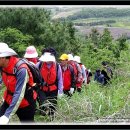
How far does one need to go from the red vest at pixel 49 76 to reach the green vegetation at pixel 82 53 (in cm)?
42

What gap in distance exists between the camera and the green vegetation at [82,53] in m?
5.46

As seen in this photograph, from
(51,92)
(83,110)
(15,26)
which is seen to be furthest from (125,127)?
(15,26)

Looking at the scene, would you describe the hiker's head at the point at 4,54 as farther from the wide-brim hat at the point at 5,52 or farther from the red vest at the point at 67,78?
the red vest at the point at 67,78

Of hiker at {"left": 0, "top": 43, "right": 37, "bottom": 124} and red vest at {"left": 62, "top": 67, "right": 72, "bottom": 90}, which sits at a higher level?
hiker at {"left": 0, "top": 43, "right": 37, "bottom": 124}

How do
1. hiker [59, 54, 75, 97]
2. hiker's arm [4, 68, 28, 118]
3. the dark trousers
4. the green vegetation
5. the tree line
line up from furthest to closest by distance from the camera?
1. the tree line
2. hiker [59, 54, 75, 97]
3. the green vegetation
4. the dark trousers
5. hiker's arm [4, 68, 28, 118]

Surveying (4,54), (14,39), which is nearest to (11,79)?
(4,54)

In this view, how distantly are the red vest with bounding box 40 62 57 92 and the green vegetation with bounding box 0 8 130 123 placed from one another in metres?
0.42

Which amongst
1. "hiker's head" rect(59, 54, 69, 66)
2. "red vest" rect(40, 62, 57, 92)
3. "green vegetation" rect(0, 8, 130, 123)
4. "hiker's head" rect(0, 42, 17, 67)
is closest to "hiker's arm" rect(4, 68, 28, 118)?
"hiker's head" rect(0, 42, 17, 67)

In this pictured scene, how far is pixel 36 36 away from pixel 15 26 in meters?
1.36

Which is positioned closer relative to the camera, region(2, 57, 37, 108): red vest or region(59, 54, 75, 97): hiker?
region(2, 57, 37, 108): red vest

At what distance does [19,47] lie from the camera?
18625 mm

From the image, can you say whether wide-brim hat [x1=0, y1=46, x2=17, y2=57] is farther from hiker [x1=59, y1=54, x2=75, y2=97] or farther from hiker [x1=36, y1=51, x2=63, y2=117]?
hiker [x1=59, y1=54, x2=75, y2=97]

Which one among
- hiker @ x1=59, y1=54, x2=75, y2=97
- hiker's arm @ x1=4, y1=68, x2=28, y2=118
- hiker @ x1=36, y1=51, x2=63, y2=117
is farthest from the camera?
hiker @ x1=59, y1=54, x2=75, y2=97

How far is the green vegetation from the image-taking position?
5.46 metres
